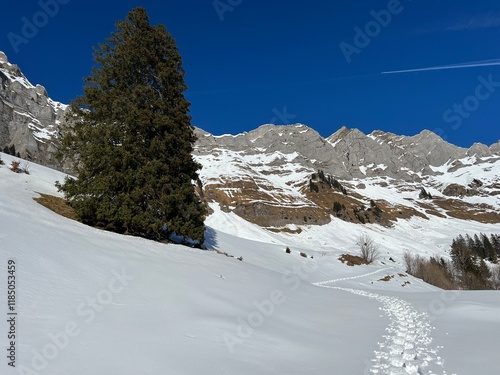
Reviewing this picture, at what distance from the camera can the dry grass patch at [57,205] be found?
18.3 m

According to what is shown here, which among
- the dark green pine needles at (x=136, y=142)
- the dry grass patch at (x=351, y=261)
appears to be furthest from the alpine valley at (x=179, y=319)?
the dry grass patch at (x=351, y=261)

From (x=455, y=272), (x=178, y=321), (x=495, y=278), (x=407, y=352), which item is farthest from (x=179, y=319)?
(x=495, y=278)

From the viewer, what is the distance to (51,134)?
184 metres

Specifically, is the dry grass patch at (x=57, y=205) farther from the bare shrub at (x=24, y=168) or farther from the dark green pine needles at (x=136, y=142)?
the bare shrub at (x=24, y=168)

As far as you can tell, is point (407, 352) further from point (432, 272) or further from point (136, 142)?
point (432, 272)

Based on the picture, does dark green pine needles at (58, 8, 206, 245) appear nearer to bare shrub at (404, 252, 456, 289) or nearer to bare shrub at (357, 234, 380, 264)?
bare shrub at (357, 234, 380, 264)

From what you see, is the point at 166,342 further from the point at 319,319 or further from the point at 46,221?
the point at 46,221

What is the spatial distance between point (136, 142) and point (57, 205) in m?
5.69

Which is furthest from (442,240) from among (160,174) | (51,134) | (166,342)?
(51,134)

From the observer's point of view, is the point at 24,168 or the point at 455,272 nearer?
the point at 24,168

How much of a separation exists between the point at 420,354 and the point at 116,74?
875 inches

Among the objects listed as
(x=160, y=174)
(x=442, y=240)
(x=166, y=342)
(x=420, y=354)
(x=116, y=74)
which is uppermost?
(x=442, y=240)

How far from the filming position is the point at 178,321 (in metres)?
8.08

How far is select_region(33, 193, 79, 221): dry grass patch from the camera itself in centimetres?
1834
